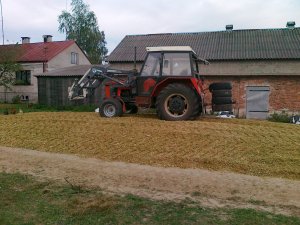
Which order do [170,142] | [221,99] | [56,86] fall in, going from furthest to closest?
1. [56,86]
2. [221,99]
3. [170,142]

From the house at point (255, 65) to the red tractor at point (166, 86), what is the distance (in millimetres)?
9380

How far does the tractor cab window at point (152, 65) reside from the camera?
40.8 ft

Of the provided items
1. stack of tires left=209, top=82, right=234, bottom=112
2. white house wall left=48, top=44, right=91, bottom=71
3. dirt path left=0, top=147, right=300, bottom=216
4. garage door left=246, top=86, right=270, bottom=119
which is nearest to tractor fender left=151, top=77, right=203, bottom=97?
stack of tires left=209, top=82, right=234, bottom=112

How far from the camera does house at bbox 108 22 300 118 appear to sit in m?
23.1

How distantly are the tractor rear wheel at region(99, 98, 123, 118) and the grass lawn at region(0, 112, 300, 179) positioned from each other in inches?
34.8

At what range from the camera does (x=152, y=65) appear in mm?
12523

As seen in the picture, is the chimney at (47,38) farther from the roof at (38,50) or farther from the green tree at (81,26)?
the green tree at (81,26)

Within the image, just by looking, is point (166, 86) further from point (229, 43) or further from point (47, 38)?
point (47, 38)

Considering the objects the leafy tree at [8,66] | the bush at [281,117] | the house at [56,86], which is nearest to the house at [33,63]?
the leafy tree at [8,66]

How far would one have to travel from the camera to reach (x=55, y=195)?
6.35m

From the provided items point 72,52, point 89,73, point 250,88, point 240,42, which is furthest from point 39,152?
point 72,52

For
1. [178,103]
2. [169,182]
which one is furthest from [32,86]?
[169,182]

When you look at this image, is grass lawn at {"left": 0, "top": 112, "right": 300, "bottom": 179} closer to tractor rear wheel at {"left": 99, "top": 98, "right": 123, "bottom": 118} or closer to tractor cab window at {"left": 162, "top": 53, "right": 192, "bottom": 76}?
tractor rear wheel at {"left": 99, "top": 98, "right": 123, "bottom": 118}

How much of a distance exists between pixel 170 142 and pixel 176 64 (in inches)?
140
